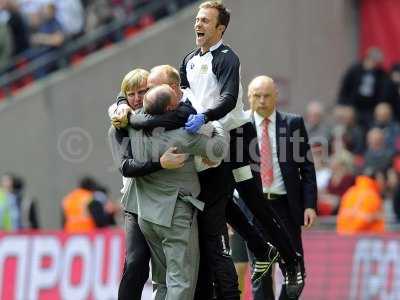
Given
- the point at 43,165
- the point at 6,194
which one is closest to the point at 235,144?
the point at 6,194

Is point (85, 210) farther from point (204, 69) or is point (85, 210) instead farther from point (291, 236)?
point (204, 69)

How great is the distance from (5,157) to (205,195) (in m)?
11.2

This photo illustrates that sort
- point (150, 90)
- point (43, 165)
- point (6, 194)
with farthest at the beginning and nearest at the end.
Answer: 1. point (43, 165)
2. point (6, 194)
3. point (150, 90)

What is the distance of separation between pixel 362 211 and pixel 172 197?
21.6ft

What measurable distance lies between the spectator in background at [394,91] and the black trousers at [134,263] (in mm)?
9991

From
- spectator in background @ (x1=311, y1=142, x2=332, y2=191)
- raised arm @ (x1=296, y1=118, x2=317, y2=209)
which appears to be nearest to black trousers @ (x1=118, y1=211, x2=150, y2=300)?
raised arm @ (x1=296, y1=118, x2=317, y2=209)

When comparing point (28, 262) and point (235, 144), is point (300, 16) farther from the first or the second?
point (235, 144)

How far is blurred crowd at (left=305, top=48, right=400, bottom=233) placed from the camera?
16031 mm

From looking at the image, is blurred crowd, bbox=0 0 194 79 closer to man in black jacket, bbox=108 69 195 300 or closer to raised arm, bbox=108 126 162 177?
man in black jacket, bbox=108 69 195 300

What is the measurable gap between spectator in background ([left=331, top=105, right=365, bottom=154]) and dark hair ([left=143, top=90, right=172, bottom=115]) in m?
9.32

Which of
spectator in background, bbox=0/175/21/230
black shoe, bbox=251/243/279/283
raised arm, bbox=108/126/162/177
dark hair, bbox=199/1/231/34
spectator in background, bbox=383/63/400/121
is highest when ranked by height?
dark hair, bbox=199/1/231/34

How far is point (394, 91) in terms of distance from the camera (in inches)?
768

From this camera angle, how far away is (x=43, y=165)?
20.8 meters

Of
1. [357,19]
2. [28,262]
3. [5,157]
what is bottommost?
[28,262]
